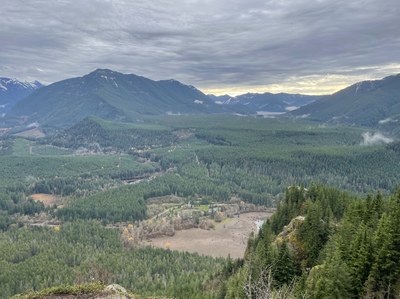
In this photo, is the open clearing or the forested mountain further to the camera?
the open clearing

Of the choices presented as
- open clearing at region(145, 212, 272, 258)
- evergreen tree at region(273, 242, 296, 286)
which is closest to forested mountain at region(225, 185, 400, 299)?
evergreen tree at region(273, 242, 296, 286)

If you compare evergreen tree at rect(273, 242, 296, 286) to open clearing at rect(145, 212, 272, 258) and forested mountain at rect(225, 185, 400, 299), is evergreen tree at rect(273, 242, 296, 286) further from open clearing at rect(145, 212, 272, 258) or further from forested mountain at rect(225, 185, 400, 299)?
open clearing at rect(145, 212, 272, 258)

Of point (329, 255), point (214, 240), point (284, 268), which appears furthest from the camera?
point (214, 240)

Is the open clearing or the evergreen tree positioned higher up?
the evergreen tree

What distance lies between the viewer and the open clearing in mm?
162275

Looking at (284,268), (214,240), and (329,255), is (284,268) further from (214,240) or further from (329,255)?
(214,240)

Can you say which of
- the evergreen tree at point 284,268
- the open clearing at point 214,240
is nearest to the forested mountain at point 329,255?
the evergreen tree at point 284,268

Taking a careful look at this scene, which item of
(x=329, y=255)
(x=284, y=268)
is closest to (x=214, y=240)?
A: (x=284, y=268)

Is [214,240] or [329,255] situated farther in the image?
[214,240]

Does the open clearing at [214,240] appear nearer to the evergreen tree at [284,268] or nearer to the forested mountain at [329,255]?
the forested mountain at [329,255]

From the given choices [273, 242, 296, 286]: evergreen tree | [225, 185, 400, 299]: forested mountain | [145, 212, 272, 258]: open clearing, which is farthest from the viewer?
[145, 212, 272, 258]: open clearing

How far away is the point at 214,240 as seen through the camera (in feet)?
574

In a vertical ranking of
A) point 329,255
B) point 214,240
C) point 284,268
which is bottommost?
point 214,240

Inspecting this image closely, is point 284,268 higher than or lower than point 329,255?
lower
